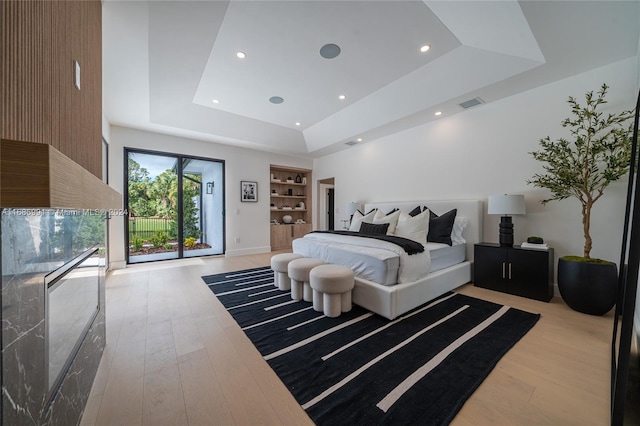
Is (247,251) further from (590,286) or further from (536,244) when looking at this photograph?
(590,286)

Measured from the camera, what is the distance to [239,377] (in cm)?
156

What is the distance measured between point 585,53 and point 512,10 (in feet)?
3.56

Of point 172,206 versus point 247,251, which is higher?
point 172,206

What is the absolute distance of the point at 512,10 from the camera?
2064 millimetres

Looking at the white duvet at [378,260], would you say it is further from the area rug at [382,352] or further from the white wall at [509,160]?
the white wall at [509,160]

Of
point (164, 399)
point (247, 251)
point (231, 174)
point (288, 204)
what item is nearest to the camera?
point (164, 399)

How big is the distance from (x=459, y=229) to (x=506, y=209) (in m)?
0.76

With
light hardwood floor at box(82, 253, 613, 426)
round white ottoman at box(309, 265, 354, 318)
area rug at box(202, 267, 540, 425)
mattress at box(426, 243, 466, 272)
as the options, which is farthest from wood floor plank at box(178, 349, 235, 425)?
mattress at box(426, 243, 466, 272)

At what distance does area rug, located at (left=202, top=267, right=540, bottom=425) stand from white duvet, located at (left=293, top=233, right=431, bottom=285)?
392 mm

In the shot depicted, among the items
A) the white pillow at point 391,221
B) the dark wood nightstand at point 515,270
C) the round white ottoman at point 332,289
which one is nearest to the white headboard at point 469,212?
the dark wood nightstand at point 515,270

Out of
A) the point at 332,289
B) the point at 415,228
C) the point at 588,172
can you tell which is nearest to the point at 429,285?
the point at 415,228

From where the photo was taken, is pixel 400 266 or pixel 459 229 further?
pixel 459 229

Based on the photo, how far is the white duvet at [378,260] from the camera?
7.91ft

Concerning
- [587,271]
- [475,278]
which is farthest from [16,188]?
[475,278]
